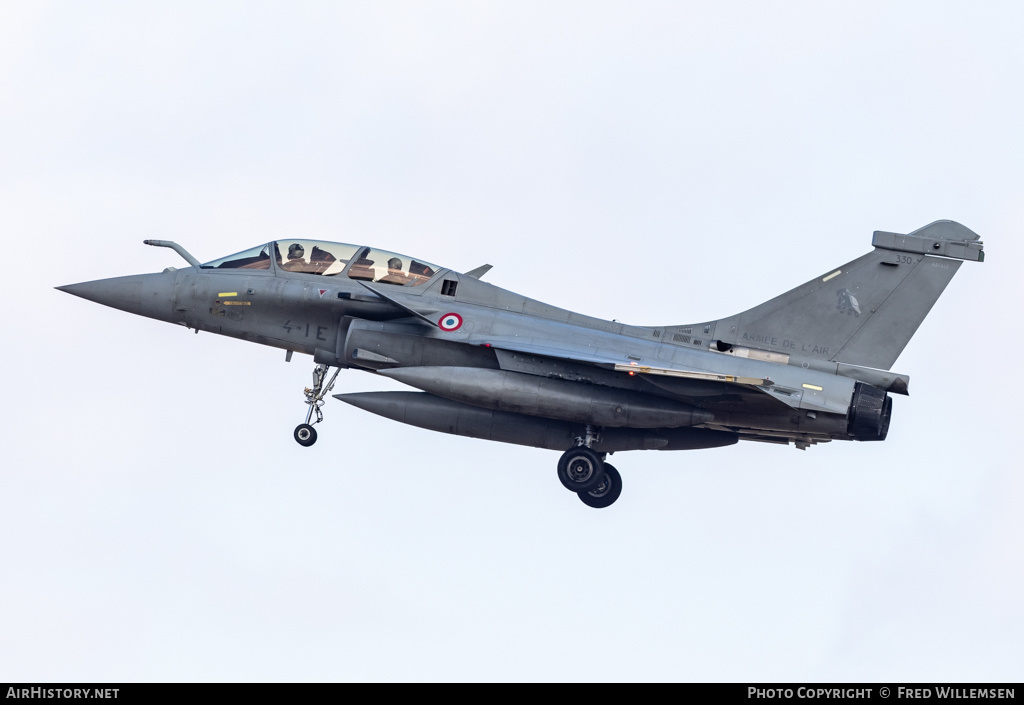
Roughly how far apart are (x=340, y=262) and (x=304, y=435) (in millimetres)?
2700

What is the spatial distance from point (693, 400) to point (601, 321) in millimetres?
2039

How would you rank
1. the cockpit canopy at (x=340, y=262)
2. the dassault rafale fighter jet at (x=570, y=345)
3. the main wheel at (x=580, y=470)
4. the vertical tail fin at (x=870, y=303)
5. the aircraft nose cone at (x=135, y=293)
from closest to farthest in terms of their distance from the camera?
the dassault rafale fighter jet at (x=570, y=345)
the vertical tail fin at (x=870, y=303)
the main wheel at (x=580, y=470)
the cockpit canopy at (x=340, y=262)
the aircraft nose cone at (x=135, y=293)

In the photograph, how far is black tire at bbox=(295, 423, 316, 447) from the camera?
21578 millimetres

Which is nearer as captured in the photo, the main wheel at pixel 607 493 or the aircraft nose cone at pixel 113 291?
the main wheel at pixel 607 493

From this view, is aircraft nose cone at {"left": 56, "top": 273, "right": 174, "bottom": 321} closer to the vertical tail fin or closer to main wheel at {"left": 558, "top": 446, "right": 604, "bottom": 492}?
main wheel at {"left": 558, "top": 446, "right": 604, "bottom": 492}

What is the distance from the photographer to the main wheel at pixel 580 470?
20.9m

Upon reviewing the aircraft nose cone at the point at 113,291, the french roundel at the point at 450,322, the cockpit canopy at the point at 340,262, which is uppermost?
the cockpit canopy at the point at 340,262

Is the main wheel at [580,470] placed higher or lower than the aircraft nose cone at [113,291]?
lower

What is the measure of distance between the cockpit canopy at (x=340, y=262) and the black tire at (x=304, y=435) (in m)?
2.37

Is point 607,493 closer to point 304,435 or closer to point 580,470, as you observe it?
point 580,470

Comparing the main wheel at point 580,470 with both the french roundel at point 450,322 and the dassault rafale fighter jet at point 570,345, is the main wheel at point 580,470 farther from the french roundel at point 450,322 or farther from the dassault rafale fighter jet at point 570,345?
the french roundel at point 450,322

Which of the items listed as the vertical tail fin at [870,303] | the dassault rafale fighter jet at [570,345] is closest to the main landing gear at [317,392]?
the dassault rafale fighter jet at [570,345]

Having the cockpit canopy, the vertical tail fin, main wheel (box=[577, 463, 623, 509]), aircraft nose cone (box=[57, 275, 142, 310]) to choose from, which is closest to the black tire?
the cockpit canopy

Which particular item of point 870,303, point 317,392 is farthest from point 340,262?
point 870,303
